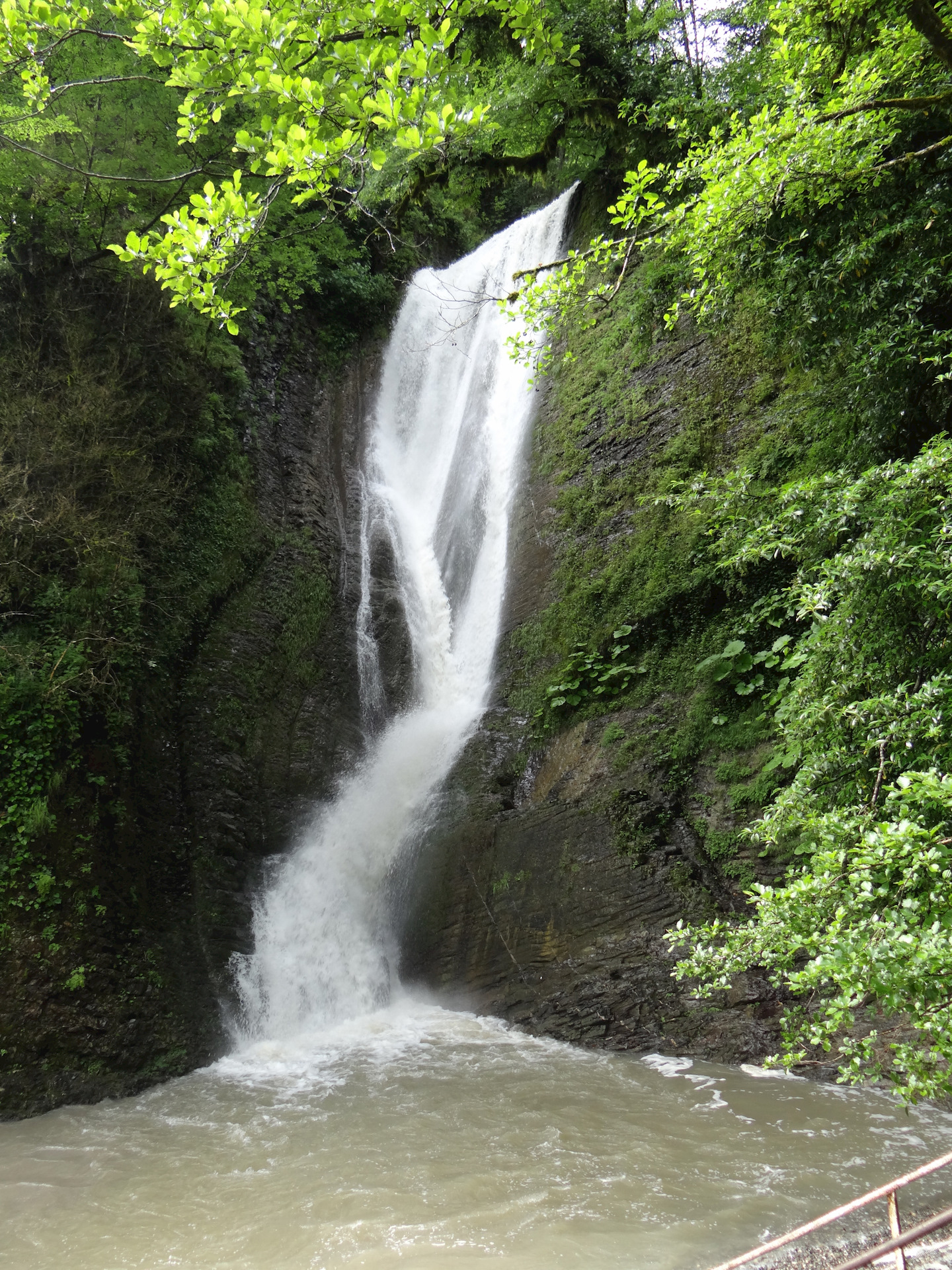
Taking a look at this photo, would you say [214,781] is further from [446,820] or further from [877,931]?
[877,931]

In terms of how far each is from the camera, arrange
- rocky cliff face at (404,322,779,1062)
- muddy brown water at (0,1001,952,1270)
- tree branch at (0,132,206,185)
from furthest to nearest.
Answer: rocky cliff face at (404,322,779,1062)
tree branch at (0,132,206,185)
muddy brown water at (0,1001,952,1270)

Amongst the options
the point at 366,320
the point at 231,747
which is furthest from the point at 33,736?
the point at 366,320

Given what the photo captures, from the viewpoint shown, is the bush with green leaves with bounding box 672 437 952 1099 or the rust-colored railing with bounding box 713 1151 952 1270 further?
the bush with green leaves with bounding box 672 437 952 1099

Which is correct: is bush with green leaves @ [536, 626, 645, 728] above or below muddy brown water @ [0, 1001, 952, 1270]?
above

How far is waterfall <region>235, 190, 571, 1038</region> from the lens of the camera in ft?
27.3

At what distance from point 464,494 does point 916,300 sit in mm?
8985

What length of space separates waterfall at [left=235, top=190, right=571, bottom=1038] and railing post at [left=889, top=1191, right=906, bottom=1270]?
6160 mm

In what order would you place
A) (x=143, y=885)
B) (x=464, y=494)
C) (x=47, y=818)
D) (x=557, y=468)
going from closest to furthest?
(x=47, y=818) → (x=143, y=885) → (x=557, y=468) → (x=464, y=494)

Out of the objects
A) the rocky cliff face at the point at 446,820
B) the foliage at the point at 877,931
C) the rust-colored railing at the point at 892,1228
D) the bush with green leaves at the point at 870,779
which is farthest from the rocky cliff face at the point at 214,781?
the rust-colored railing at the point at 892,1228

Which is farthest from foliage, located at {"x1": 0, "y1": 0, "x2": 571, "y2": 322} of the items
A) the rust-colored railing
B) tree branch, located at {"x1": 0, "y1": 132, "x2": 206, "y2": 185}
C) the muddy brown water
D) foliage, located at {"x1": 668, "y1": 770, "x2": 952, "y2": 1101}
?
the muddy brown water

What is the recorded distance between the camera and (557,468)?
11.4 metres

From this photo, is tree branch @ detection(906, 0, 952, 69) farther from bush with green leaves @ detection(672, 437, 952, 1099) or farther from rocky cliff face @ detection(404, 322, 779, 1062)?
rocky cliff face @ detection(404, 322, 779, 1062)

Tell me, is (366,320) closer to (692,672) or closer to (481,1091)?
(692,672)

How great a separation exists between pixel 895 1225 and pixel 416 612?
1102cm
